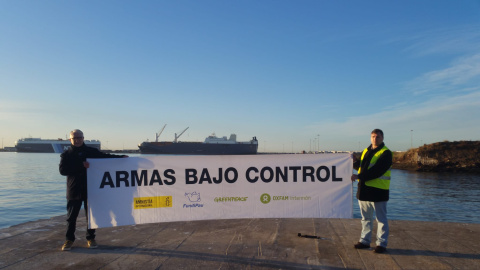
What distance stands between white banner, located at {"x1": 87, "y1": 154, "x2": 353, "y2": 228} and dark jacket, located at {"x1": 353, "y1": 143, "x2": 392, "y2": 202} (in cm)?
72

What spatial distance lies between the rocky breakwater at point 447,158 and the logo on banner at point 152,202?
1772 inches

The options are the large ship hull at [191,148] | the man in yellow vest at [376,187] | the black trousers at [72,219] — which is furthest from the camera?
the large ship hull at [191,148]

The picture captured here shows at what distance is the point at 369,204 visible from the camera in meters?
4.62

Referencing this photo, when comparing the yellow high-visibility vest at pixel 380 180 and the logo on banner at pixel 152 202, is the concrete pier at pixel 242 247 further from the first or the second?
the yellow high-visibility vest at pixel 380 180

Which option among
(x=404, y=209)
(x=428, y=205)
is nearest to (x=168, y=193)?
(x=404, y=209)

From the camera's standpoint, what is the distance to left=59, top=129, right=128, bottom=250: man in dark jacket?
4.66m

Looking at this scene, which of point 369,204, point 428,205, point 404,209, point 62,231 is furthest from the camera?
point 428,205

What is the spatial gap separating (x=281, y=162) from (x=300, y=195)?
0.64 metres

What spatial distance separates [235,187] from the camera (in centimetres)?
544

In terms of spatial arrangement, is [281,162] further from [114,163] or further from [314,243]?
[114,163]

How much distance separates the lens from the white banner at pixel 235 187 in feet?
17.4

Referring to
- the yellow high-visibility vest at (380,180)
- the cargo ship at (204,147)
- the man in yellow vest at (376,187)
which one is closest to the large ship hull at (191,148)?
the cargo ship at (204,147)

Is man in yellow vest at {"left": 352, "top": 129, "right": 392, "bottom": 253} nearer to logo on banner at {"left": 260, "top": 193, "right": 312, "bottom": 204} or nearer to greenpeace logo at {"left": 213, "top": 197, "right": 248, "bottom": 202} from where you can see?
logo on banner at {"left": 260, "top": 193, "right": 312, "bottom": 204}

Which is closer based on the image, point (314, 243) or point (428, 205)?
point (314, 243)
